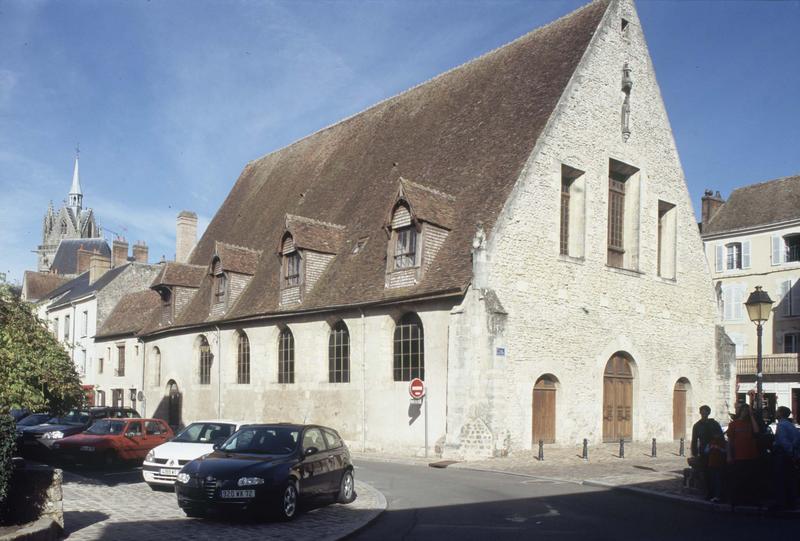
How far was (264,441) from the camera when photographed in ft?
40.3

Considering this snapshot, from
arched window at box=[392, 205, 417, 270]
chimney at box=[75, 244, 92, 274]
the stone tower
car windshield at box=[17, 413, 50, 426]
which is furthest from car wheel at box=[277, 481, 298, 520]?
the stone tower

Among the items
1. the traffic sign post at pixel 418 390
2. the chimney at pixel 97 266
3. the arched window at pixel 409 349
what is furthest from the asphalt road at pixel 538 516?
the chimney at pixel 97 266

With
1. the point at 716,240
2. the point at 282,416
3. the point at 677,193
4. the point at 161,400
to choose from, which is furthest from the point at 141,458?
the point at 716,240

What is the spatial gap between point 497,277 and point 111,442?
9966 mm

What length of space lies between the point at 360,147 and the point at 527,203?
35.8ft

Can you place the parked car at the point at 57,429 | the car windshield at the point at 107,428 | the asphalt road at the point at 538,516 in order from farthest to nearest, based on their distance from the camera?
the parked car at the point at 57,429, the car windshield at the point at 107,428, the asphalt road at the point at 538,516

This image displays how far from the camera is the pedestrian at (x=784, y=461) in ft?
39.8

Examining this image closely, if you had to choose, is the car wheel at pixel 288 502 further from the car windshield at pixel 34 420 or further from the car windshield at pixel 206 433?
the car windshield at pixel 34 420

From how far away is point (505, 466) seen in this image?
18.4 metres

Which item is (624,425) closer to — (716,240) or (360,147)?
(360,147)

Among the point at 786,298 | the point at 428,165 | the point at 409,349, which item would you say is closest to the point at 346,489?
the point at 409,349

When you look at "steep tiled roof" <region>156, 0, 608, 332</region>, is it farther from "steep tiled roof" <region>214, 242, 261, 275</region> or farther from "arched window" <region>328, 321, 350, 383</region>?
"arched window" <region>328, 321, 350, 383</region>

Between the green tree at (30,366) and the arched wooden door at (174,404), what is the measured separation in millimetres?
20632

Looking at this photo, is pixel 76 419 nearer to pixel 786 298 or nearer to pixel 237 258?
pixel 237 258
